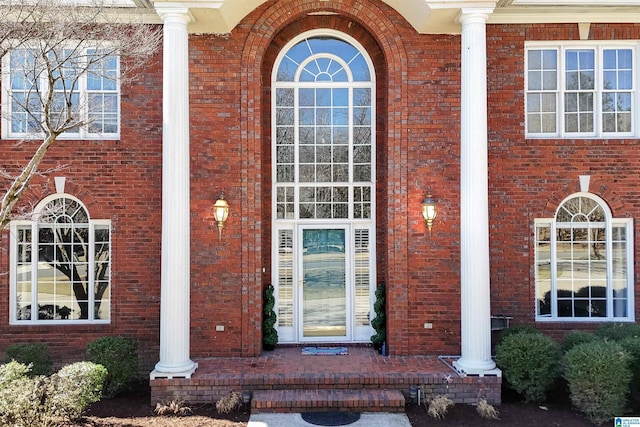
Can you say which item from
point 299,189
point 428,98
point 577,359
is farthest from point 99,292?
point 577,359

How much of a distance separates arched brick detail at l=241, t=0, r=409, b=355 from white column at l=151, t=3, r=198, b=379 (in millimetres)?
1281

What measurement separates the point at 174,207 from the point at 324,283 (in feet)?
10.5

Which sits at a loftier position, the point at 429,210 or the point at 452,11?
the point at 452,11

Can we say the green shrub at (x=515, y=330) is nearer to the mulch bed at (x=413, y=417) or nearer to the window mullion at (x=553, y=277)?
the window mullion at (x=553, y=277)

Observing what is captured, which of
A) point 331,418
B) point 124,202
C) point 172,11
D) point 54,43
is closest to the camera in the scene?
point 54,43

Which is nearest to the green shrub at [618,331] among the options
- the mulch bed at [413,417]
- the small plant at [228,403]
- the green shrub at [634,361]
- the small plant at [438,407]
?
the green shrub at [634,361]

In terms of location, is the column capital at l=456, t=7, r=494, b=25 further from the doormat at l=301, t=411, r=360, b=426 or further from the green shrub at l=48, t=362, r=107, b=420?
the green shrub at l=48, t=362, r=107, b=420

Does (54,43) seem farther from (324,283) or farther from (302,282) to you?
(324,283)

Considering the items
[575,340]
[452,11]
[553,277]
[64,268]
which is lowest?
[575,340]

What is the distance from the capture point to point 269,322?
855cm

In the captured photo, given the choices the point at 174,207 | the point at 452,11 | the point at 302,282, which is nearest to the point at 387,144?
the point at 452,11

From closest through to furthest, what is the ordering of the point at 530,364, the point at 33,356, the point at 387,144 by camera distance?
the point at 530,364
the point at 33,356
the point at 387,144

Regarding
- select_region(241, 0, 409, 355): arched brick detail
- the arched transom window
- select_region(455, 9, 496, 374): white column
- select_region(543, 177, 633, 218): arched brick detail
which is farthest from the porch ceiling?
select_region(543, 177, 633, 218): arched brick detail

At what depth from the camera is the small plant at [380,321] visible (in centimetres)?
855
